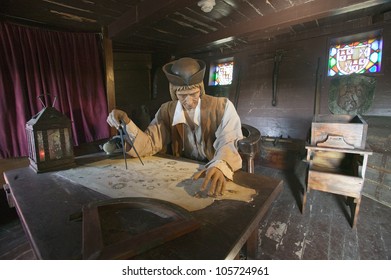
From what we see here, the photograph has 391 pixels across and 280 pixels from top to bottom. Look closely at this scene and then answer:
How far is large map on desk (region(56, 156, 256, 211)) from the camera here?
→ 0.92 m

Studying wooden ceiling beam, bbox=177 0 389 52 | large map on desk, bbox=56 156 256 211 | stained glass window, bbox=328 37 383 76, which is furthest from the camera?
stained glass window, bbox=328 37 383 76

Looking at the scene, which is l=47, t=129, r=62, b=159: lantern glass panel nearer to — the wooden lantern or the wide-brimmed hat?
the wooden lantern

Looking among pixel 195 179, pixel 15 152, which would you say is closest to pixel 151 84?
pixel 15 152

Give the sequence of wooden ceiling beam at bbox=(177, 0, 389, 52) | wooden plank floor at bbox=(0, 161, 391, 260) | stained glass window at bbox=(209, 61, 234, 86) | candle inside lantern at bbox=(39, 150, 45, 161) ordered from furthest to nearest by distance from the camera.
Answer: stained glass window at bbox=(209, 61, 234, 86)
wooden ceiling beam at bbox=(177, 0, 389, 52)
wooden plank floor at bbox=(0, 161, 391, 260)
candle inside lantern at bbox=(39, 150, 45, 161)

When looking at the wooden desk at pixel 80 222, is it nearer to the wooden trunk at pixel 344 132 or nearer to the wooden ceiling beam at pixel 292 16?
the wooden trunk at pixel 344 132

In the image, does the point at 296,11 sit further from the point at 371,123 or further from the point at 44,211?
the point at 44,211

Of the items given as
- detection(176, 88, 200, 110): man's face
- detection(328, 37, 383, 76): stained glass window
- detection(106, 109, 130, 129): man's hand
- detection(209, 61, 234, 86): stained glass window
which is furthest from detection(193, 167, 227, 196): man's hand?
detection(209, 61, 234, 86): stained glass window

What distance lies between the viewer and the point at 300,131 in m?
3.88

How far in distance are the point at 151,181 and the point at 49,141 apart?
2.91ft

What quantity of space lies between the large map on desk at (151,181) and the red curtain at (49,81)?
147cm

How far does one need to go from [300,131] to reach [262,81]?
4.35 feet

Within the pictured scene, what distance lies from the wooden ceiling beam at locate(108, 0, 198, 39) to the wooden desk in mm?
1849

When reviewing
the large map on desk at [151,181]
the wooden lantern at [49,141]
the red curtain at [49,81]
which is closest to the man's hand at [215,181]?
the large map on desk at [151,181]

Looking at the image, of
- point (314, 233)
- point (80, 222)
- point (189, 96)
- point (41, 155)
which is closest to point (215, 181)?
point (80, 222)
